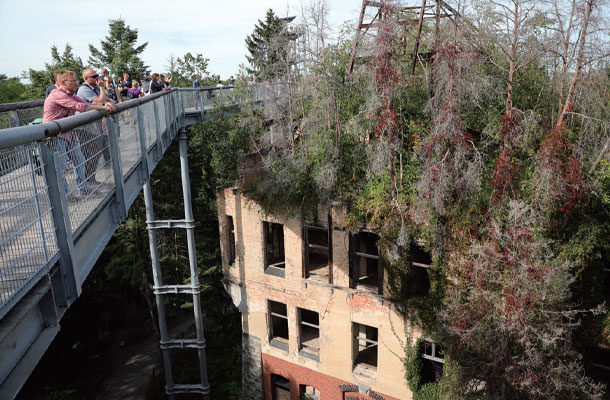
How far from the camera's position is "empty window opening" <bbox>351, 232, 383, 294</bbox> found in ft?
46.6

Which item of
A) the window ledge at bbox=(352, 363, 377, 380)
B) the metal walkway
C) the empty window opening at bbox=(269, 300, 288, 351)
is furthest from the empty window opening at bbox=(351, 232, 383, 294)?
the metal walkway

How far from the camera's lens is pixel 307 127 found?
590 inches

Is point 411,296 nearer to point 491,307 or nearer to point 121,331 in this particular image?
point 491,307

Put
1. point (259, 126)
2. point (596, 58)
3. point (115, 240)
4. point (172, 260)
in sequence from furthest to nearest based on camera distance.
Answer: point (115, 240) < point (172, 260) < point (259, 126) < point (596, 58)

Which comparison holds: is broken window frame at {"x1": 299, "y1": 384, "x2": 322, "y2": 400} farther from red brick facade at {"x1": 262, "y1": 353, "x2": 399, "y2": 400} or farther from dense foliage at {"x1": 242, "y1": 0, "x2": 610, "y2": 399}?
dense foliage at {"x1": 242, "y1": 0, "x2": 610, "y2": 399}

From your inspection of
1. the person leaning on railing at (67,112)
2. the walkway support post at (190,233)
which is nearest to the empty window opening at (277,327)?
the walkway support post at (190,233)

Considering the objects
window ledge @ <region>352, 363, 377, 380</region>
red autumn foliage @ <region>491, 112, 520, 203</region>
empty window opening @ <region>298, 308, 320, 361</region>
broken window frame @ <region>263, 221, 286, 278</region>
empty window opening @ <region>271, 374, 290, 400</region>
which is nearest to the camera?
red autumn foliage @ <region>491, 112, 520, 203</region>

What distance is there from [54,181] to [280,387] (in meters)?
15.9

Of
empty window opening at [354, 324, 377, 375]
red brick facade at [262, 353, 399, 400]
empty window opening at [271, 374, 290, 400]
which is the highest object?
empty window opening at [354, 324, 377, 375]

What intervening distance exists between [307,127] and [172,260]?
12680mm

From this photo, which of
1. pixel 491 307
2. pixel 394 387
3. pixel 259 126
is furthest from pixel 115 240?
pixel 491 307

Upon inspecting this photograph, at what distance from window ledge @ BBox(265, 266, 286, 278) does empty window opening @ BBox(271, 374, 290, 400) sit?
4.51 m

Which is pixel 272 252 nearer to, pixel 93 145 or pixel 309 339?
pixel 309 339

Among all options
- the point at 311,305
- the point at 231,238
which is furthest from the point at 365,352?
the point at 231,238
